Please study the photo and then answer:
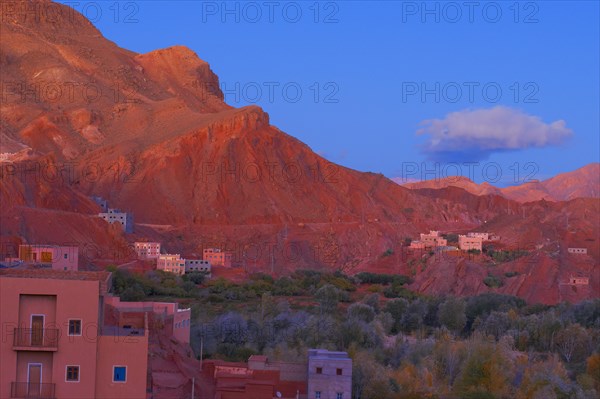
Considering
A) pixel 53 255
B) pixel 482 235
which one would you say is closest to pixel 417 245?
pixel 482 235

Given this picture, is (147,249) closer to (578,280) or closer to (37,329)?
(578,280)

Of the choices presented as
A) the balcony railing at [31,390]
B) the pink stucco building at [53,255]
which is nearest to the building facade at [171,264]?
the pink stucco building at [53,255]

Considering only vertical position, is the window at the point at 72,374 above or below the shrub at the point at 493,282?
below

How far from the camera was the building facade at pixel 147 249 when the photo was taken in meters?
70.8

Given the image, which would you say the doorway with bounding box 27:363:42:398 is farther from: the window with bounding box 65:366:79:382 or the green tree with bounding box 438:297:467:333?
the green tree with bounding box 438:297:467:333

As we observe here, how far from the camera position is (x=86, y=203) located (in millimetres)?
79062

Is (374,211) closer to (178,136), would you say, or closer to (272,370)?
(178,136)

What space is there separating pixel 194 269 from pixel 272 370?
4398cm

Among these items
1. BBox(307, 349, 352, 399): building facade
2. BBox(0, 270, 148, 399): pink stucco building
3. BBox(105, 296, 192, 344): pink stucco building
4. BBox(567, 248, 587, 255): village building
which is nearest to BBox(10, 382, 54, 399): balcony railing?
BBox(0, 270, 148, 399): pink stucco building

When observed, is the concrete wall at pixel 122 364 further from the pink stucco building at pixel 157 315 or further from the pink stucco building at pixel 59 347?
the pink stucco building at pixel 157 315

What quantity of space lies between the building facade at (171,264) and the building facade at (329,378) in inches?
1645

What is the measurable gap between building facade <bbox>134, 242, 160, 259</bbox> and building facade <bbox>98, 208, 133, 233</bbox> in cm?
364

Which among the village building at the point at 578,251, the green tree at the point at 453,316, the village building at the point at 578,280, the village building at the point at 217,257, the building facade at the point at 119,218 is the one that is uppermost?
the building facade at the point at 119,218

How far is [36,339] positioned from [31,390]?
97 cm
